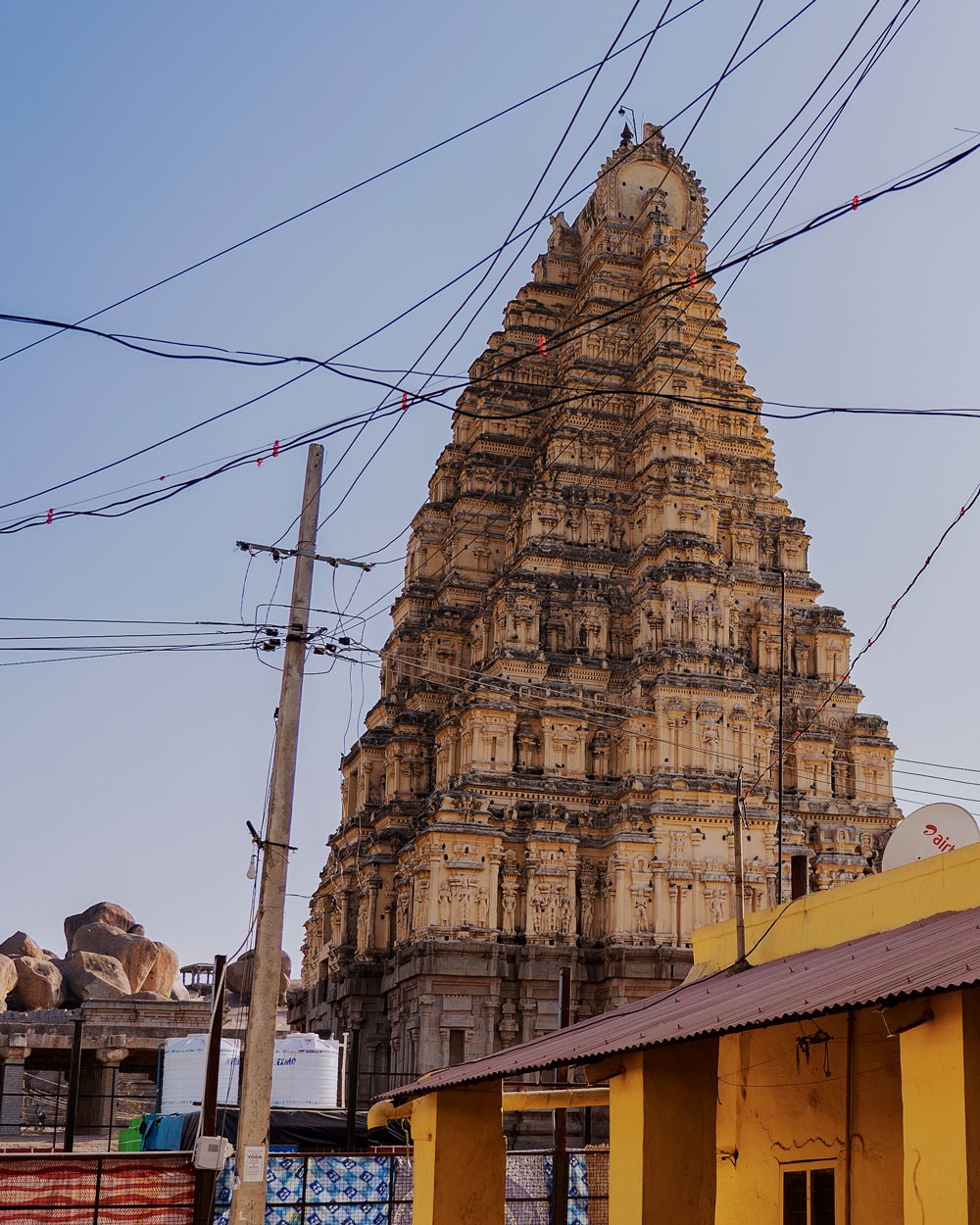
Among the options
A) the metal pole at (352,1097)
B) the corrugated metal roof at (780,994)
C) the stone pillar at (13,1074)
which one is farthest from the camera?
the stone pillar at (13,1074)

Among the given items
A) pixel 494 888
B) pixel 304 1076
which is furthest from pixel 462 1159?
pixel 494 888

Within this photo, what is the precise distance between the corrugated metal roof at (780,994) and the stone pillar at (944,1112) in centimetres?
41

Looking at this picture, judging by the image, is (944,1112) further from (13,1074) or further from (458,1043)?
(13,1074)

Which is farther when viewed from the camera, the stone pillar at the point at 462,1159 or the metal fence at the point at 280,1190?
the metal fence at the point at 280,1190

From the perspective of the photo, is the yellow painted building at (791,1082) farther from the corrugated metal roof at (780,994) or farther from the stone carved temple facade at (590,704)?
the stone carved temple facade at (590,704)

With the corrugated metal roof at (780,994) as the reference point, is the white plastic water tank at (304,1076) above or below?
below

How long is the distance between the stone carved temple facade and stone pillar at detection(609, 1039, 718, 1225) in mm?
23719

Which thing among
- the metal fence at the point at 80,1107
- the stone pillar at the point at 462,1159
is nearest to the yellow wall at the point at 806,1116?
the stone pillar at the point at 462,1159

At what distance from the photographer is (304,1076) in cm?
3156

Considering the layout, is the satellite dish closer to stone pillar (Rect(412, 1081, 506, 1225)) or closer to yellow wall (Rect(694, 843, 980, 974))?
yellow wall (Rect(694, 843, 980, 974))

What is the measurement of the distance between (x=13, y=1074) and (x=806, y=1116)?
33.1m

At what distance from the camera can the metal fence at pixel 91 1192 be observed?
20.7 metres

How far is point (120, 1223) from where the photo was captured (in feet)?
68.4

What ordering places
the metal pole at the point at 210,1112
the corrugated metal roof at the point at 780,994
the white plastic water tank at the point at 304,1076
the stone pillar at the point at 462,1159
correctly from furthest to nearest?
the white plastic water tank at the point at 304,1076 → the metal pole at the point at 210,1112 → the stone pillar at the point at 462,1159 → the corrugated metal roof at the point at 780,994
